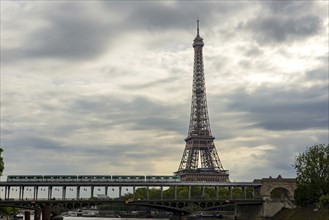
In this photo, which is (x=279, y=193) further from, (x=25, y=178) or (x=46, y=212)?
(x=25, y=178)

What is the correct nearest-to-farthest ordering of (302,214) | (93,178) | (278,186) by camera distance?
(302,214) → (93,178) → (278,186)

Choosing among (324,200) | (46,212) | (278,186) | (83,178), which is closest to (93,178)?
(83,178)

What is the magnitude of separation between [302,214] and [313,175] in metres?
10.2

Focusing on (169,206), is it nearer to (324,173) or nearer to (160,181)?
(160,181)

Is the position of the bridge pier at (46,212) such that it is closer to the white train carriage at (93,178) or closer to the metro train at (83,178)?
the metro train at (83,178)

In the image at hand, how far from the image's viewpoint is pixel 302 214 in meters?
130

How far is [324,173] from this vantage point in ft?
436

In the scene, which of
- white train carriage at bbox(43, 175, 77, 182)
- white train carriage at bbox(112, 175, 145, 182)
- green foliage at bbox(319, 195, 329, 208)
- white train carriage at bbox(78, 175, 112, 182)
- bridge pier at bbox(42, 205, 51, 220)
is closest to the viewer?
green foliage at bbox(319, 195, 329, 208)

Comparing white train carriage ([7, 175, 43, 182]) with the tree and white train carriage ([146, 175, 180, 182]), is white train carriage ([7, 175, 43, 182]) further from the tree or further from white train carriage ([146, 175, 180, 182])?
the tree

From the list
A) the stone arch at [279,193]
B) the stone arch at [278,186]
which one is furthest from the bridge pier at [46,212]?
the stone arch at [279,193]

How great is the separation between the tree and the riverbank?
3220 millimetres

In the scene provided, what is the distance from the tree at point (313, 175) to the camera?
435 feet

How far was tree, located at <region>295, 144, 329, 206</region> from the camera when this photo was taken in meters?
132

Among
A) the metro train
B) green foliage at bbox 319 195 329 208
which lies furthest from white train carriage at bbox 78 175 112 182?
green foliage at bbox 319 195 329 208
